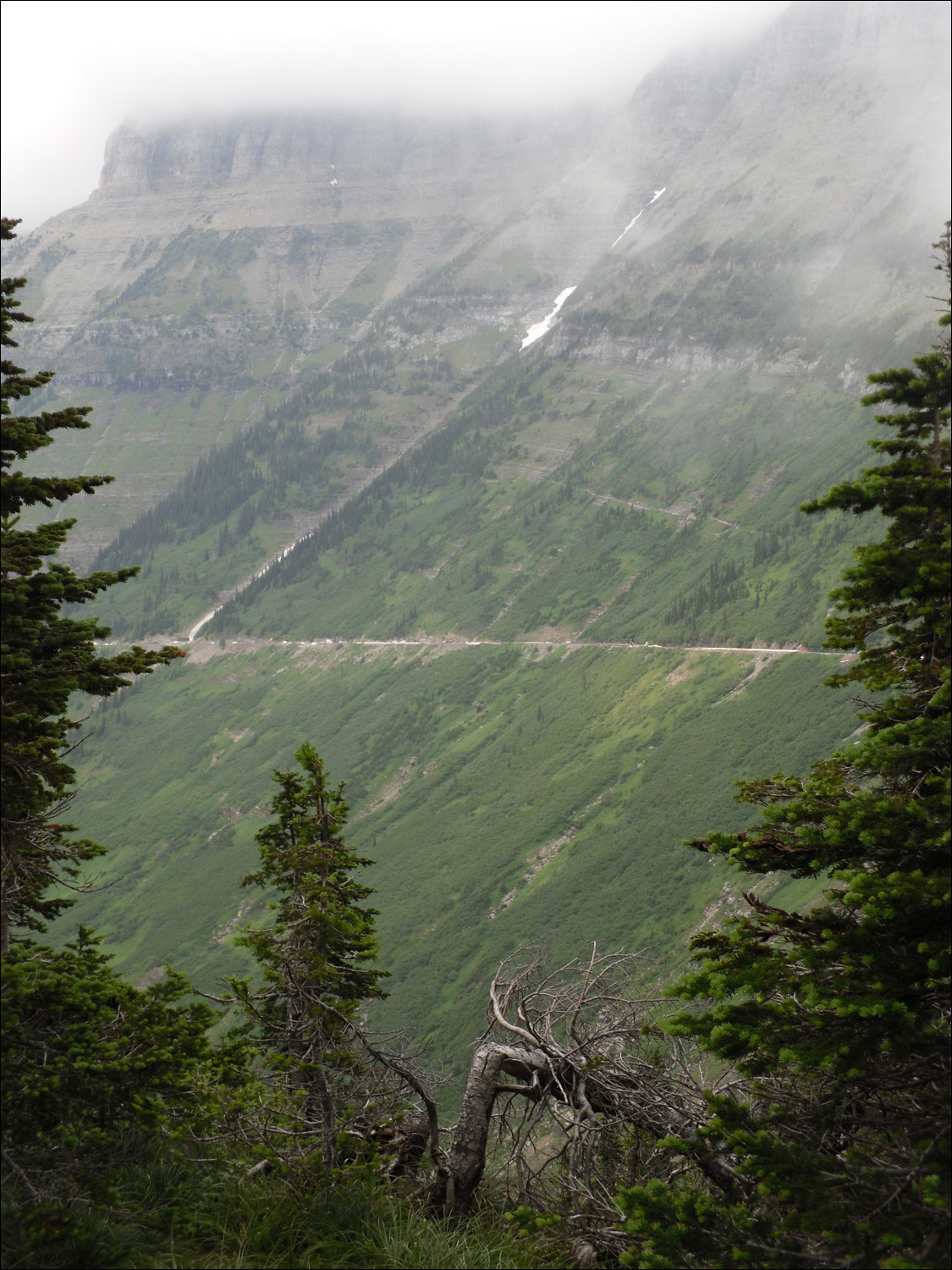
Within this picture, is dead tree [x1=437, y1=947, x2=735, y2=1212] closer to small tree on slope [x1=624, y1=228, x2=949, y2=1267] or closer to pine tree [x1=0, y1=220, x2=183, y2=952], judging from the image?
small tree on slope [x1=624, y1=228, x2=949, y2=1267]

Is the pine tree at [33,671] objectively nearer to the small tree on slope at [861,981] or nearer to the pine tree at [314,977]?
the pine tree at [314,977]

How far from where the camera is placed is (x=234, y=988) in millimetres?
14625

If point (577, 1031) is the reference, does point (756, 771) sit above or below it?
below

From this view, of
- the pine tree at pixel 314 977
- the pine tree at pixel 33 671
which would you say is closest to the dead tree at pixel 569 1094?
the pine tree at pixel 314 977

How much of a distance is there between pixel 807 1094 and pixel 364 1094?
615cm

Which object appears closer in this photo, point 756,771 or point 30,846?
point 30,846

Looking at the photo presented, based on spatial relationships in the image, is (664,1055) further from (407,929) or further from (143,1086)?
(407,929)

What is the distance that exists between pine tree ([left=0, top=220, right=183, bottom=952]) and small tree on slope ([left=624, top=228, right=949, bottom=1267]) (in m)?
9.79

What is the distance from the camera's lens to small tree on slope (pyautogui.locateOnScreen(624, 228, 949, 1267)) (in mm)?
10141

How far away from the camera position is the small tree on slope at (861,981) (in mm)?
10141

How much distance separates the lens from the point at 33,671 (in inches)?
567

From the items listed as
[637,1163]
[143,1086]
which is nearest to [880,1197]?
[637,1163]

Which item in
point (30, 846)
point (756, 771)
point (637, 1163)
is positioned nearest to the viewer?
point (637, 1163)

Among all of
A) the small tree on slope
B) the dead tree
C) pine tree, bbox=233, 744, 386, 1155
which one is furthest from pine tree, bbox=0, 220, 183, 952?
the small tree on slope
